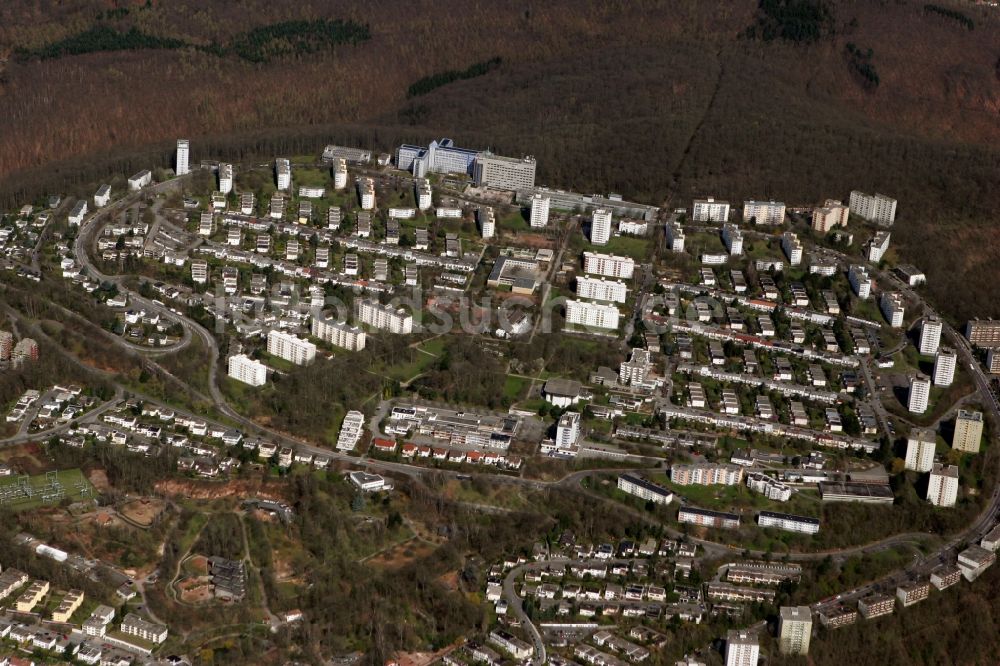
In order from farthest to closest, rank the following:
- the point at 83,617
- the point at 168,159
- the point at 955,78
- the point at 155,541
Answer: the point at 955,78 < the point at 168,159 < the point at 155,541 < the point at 83,617

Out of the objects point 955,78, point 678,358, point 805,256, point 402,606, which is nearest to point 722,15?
point 955,78

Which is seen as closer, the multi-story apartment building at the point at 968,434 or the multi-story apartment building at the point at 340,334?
the multi-story apartment building at the point at 968,434

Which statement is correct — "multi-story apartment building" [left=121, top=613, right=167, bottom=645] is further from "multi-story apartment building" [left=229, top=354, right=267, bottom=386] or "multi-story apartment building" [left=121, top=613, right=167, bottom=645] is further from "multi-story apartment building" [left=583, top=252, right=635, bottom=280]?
"multi-story apartment building" [left=583, top=252, right=635, bottom=280]

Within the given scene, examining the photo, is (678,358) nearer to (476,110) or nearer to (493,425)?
(493,425)

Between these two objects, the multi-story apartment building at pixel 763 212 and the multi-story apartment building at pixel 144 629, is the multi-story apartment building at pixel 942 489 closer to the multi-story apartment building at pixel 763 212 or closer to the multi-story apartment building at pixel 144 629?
the multi-story apartment building at pixel 763 212

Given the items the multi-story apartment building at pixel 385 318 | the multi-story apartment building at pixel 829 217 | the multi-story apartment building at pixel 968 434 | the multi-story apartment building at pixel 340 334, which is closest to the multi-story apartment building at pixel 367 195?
the multi-story apartment building at pixel 385 318

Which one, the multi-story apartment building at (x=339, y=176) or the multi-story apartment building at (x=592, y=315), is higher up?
the multi-story apartment building at (x=339, y=176)
